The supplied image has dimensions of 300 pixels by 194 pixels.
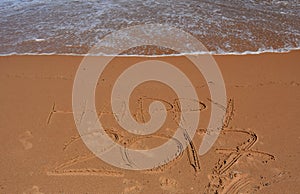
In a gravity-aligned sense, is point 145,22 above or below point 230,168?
below

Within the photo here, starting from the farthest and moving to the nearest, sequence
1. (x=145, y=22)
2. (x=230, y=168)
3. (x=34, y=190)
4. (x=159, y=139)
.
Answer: (x=145, y=22) → (x=159, y=139) → (x=230, y=168) → (x=34, y=190)

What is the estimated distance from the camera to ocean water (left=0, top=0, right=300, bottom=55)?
561 cm

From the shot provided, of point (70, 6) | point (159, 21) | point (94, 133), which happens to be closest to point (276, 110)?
point (94, 133)

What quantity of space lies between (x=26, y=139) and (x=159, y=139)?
150 centimetres

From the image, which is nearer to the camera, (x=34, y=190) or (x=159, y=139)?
(x=34, y=190)

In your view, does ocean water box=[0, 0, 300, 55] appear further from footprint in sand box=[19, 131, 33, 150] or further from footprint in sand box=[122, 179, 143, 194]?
footprint in sand box=[122, 179, 143, 194]

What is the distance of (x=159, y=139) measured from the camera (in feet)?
11.9

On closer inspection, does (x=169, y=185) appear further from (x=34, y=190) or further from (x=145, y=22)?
(x=145, y=22)

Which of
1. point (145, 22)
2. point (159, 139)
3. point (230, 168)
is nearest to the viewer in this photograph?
point (230, 168)

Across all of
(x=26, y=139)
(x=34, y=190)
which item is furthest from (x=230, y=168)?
(x=26, y=139)

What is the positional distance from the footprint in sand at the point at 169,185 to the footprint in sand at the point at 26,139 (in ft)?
4.98

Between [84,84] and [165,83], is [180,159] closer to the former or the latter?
[165,83]

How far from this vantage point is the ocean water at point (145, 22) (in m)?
5.61

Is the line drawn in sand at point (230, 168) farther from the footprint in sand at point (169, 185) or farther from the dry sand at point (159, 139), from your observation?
the footprint in sand at point (169, 185)
